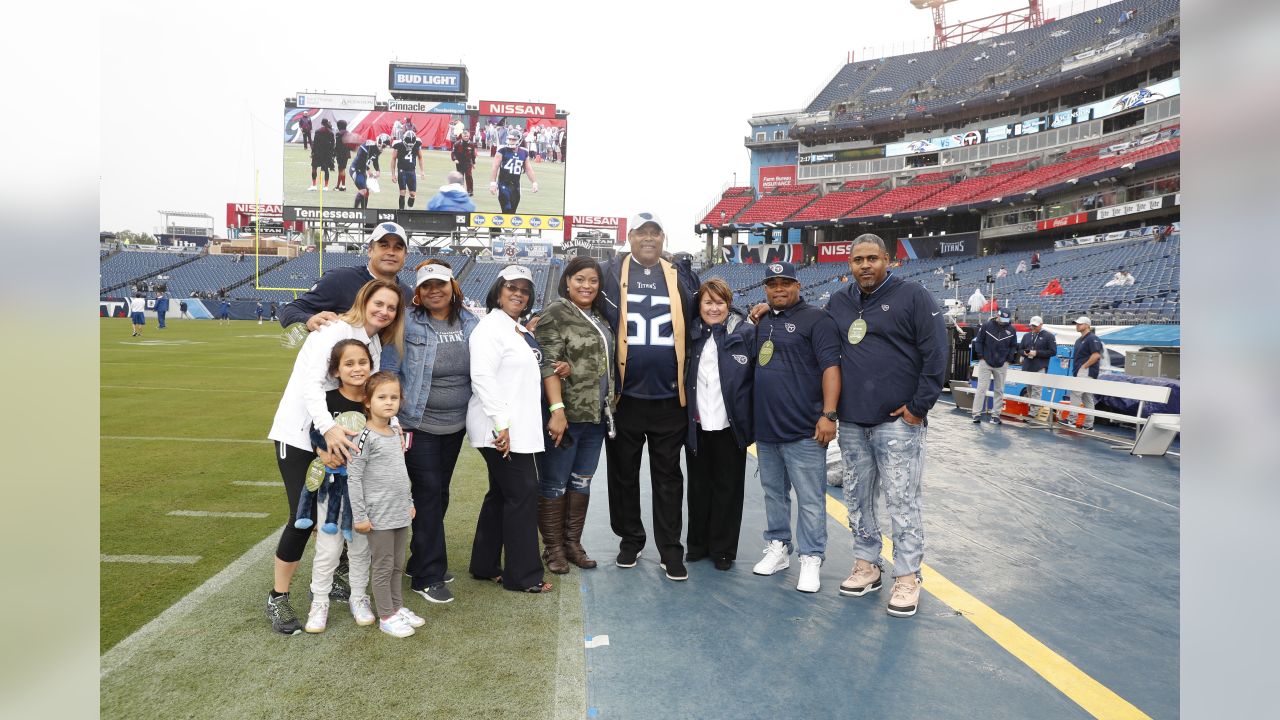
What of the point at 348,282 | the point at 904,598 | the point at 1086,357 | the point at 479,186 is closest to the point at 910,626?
the point at 904,598

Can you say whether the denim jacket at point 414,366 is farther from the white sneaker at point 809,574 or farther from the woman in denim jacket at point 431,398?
the white sneaker at point 809,574

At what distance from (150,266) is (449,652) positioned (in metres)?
51.6

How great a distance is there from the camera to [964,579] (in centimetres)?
399

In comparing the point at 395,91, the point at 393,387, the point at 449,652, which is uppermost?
the point at 395,91

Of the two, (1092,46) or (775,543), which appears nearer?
(775,543)

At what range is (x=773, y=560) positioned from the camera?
4.09m

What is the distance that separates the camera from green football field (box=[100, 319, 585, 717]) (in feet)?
8.64

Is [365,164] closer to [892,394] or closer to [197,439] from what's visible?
[197,439]

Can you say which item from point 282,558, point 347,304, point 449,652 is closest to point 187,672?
point 282,558

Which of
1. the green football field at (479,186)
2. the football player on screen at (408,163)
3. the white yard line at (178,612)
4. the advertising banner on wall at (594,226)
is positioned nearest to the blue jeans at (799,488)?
the white yard line at (178,612)

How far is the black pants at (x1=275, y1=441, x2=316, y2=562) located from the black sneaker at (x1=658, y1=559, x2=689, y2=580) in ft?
6.14

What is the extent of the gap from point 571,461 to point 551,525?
40cm

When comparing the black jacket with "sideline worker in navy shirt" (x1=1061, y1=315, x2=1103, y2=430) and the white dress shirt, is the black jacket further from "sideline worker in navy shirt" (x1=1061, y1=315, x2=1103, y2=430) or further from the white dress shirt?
"sideline worker in navy shirt" (x1=1061, y1=315, x2=1103, y2=430)
